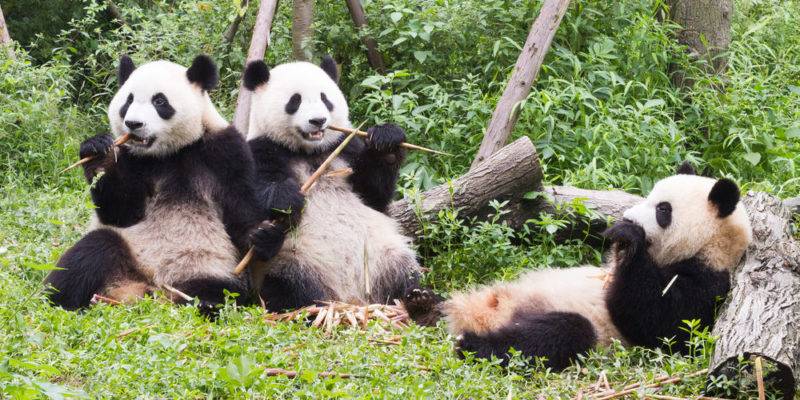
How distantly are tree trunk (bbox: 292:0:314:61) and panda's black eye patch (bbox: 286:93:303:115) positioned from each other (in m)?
2.48

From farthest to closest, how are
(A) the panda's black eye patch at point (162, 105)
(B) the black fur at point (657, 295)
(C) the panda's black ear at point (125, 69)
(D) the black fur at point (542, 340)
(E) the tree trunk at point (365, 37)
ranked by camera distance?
(E) the tree trunk at point (365, 37), (C) the panda's black ear at point (125, 69), (A) the panda's black eye patch at point (162, 105), (B) the black fur at point (657, 295), (D) the black fur at point (542, 340)

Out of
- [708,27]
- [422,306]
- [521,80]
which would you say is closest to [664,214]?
[422,306]

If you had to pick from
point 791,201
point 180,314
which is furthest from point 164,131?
point 791,201

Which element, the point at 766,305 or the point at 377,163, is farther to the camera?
the point at 377,163

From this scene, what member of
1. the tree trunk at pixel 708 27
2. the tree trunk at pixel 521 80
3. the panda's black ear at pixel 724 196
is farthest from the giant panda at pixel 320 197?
the tree trunk at pixel 708 27

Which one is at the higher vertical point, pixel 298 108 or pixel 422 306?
pixel 298 108

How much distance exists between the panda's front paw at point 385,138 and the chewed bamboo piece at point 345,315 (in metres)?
1.11

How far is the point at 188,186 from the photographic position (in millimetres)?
6266

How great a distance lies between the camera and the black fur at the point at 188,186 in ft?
19.9

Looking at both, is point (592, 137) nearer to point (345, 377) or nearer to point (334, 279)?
point (334, 279)

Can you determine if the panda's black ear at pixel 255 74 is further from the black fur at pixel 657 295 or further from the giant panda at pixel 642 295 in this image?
the black fur at pixel 657 295

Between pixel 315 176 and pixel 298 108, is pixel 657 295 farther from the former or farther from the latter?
pixel 298 108

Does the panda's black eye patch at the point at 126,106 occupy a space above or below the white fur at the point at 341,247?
above

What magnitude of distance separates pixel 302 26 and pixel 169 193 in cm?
317
